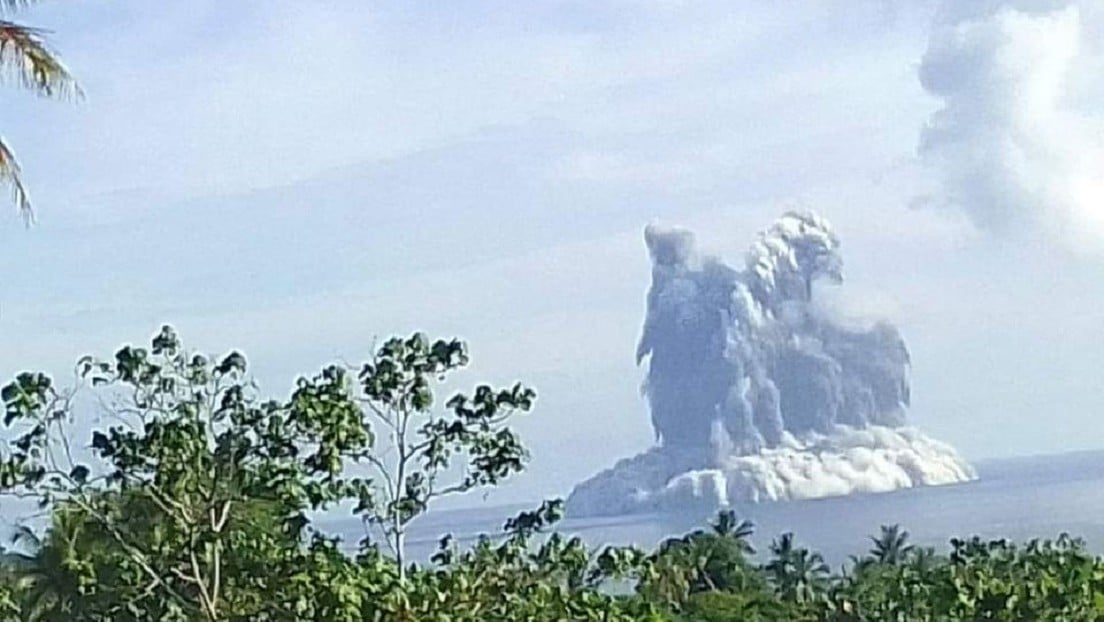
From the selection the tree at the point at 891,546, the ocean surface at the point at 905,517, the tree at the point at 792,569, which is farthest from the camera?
the ocean surface at the point at 905,517

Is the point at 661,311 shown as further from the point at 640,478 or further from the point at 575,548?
the point at 575,548

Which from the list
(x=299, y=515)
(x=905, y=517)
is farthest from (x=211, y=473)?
(x=905, y=517)

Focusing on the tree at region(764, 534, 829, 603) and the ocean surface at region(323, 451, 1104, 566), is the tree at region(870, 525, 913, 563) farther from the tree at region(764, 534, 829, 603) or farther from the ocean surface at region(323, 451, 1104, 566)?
the ocean surface at region(323, 451, 1104, 566)

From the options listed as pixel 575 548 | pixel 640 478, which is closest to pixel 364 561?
pixel 575 548

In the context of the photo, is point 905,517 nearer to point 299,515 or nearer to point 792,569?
point 792,569

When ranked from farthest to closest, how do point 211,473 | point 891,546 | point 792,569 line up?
1. point 891,546
2. point 792,569
3. point 211,473

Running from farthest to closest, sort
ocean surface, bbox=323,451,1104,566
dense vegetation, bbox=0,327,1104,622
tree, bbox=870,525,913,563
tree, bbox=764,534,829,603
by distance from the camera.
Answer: ocean surface, bbox=323,451,1104,566 < tree, bbox=870,525,913,563 < tree, bbox=764,534,829,603 < dense vegetation, bbox=0,327,1104,622

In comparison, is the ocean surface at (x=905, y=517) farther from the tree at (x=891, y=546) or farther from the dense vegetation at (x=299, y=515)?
the dense vegetation at (x=299, y=515)

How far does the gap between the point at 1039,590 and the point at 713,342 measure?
12450 centimetres

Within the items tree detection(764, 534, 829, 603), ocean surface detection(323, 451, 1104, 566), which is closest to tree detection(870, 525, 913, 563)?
tree detection(764, 534, 829, 603)

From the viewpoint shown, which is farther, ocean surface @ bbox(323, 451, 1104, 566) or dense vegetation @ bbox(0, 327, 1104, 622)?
ocean surface @ bbox(323, 451, 1104, 566)

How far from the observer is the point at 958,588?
25438 millimetres

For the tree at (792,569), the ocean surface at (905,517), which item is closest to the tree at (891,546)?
the tree at (792,569)

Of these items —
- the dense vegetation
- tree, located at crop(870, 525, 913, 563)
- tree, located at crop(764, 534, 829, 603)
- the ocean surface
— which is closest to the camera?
the dense vegetation
